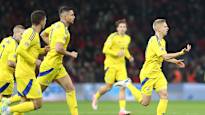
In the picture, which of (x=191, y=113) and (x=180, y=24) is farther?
(x=180, y=24)

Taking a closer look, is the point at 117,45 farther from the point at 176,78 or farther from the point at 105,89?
the point at 176,78

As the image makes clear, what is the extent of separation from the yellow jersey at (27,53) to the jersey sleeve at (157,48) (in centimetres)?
261

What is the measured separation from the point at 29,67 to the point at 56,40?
1009 millimetres

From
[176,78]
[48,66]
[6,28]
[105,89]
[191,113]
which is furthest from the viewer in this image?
[6,28]

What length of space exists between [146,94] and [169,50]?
18537 millimetres

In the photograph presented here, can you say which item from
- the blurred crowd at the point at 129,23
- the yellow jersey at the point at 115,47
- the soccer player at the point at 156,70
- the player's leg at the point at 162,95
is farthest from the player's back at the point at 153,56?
the blurred crowd at the point at 129,23

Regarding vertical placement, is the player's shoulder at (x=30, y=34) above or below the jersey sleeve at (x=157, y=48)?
above

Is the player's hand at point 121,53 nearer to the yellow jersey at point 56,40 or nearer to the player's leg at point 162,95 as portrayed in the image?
the player's leg at point 162,95

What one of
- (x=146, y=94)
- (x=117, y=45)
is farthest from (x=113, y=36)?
(x=146, y=94)

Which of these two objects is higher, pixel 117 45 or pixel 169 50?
pixel 117 45

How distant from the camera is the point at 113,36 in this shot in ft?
59.3

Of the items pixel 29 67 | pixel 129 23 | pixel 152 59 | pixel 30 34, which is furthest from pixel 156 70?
pixel 129 23

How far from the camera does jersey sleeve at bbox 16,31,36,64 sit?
1194cm

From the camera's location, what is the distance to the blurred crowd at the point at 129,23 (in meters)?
30.2
